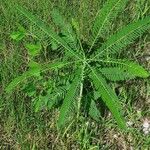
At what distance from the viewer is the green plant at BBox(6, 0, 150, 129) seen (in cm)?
251

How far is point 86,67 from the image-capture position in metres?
2.64

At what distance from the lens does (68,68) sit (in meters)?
2.83

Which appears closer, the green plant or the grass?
the green plant

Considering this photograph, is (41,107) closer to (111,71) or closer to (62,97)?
(62,97)

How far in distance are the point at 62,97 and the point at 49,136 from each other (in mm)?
316

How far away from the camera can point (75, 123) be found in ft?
8.94

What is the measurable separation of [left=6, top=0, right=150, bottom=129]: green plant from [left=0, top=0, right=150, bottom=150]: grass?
13cm

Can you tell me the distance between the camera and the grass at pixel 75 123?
8.90ft

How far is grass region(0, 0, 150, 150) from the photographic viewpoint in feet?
8.90

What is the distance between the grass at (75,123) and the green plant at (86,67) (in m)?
0.13

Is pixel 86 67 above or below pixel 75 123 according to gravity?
above

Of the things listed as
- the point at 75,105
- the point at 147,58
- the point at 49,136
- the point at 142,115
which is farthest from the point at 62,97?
the point at 147,58

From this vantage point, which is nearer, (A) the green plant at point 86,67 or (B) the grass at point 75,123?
(A) the green plant at point 86,67

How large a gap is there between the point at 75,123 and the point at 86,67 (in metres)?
0.40
